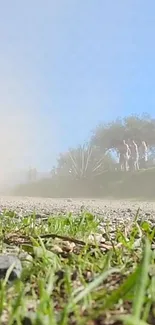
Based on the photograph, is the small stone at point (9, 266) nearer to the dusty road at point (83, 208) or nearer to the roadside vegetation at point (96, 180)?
the dusty road at point (83, 208)

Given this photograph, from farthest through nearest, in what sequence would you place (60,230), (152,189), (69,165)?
(69,165), (152,189), (60,230)

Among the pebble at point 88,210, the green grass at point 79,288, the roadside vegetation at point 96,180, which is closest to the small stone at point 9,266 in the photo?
the green grass at point 79,288

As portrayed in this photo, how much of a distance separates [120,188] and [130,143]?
22.7 ft

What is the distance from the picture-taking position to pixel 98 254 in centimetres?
99

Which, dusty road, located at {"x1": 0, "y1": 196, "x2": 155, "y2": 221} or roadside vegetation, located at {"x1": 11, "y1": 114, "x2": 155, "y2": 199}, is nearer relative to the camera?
dusty road, located at {"x1": 0, "y1": 196, "x2": 155, "y2": 221}

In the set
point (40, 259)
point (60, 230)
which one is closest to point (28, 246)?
point (40, 259)

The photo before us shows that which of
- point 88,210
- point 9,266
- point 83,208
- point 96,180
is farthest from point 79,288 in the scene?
point 96,180

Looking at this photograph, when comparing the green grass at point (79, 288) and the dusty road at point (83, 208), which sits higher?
the dusty road at point (83, 208)

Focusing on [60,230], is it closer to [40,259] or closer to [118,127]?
[40,259]

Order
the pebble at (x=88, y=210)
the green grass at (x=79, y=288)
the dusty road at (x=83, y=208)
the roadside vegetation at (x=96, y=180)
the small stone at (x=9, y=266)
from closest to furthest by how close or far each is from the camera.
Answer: the green grass at (x=79, y=288), the small stone at (x=9, y=266), the pebble at (x=88, y=210), the dusty road at (x=83, y=208), the roadside vegetation at (x=96, y=180)

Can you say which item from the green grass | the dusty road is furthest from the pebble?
the green grass

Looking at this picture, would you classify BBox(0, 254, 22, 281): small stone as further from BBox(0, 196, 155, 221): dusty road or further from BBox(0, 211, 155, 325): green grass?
BBox(0, 196, 155, 221): dusty road

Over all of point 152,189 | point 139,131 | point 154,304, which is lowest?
point 154,304

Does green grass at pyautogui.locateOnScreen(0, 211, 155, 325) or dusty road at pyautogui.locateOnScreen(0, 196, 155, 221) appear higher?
dusty road at pyautogui.locateOnScreen(0, 196, 155, 221)
